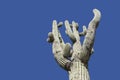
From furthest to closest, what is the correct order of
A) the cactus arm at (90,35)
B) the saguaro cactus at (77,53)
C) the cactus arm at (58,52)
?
the cactus arm at (58,52), the cactus arm at (90,35), the saguaro cactus at (77,53)

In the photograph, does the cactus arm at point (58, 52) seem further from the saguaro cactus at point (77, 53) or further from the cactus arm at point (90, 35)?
the cactus arm at point (90, 35)

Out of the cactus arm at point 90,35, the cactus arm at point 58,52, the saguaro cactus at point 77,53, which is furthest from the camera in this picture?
the cactus arm at point 58,52

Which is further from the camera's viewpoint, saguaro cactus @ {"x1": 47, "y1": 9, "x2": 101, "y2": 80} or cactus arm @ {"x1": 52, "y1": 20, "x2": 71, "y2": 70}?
cactus arm @ {"x1": 52, "y1": 20, "x2": 71, "y2": 70}

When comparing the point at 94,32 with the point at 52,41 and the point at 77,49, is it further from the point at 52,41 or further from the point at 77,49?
the point at 52,41

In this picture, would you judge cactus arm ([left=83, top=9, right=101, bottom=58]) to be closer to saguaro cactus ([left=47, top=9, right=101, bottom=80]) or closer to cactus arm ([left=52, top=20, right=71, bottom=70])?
saguaro cactus ([left=47, top=9, right=101, bottom=80])

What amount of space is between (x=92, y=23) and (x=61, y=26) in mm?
1691

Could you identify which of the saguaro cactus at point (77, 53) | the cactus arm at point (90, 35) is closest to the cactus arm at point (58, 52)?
the saguaro cactus at point (77, 53)

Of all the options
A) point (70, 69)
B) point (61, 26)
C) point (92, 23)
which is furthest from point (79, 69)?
point (61, 26)

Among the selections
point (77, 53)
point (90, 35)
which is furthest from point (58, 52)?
point (90, 35)

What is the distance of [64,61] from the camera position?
830 centimetres

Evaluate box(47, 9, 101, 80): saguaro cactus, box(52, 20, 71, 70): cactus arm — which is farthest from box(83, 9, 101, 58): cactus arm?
box(52, 20, 71, 70): cactus arm

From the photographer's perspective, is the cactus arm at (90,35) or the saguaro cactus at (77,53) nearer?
the saguaro cactus at (77,53)

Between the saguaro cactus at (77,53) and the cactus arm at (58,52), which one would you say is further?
the cactus arm at (58,52)

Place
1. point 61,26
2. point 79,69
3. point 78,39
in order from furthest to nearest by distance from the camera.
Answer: point 61,26
point 78,39
point 79,69
